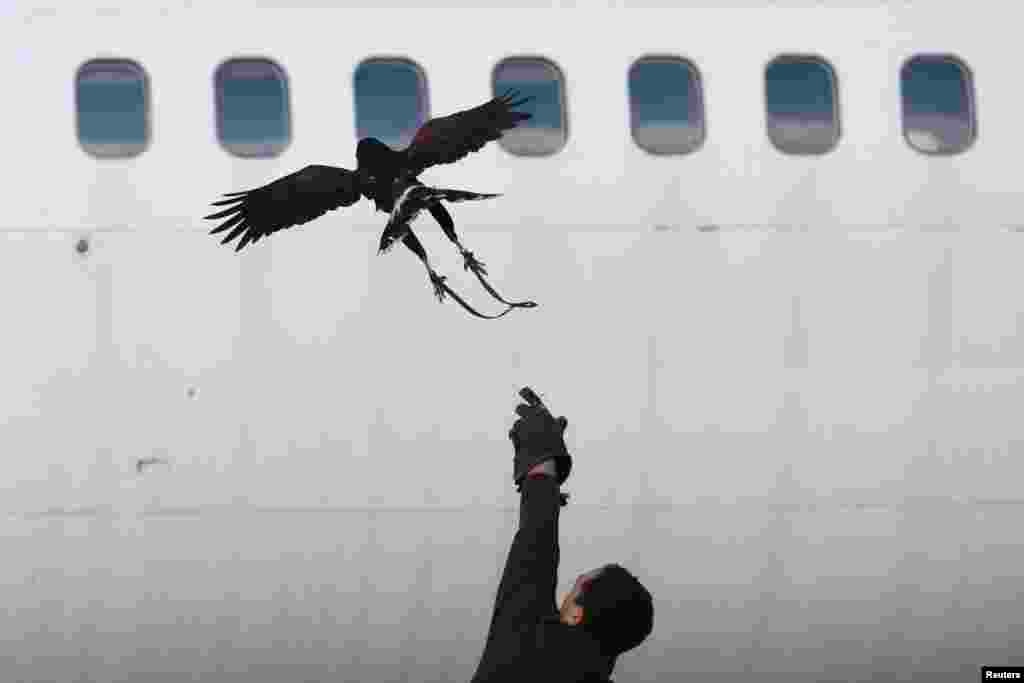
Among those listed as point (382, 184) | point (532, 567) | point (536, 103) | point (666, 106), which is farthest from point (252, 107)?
point (532, 567)

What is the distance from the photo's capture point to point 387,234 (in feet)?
18.4

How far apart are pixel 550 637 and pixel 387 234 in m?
1.32

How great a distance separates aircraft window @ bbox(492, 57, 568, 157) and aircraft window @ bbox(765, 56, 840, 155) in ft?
3.95

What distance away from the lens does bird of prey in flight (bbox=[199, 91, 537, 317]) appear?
18.9ft

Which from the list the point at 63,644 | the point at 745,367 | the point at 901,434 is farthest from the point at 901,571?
the point at 63,644

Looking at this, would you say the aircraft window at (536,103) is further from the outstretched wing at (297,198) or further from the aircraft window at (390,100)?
the outstretched wing at (297,198)

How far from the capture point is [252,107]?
1129 centimetres

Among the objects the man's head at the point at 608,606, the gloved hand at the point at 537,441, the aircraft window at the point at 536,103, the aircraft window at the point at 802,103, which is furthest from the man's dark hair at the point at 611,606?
the aircraft window at the point at 802,103

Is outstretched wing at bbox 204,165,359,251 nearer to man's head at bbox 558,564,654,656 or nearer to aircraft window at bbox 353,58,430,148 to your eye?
man's head at bbox 558,564,654,656

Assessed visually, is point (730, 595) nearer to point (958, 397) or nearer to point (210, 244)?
point (958, 397)

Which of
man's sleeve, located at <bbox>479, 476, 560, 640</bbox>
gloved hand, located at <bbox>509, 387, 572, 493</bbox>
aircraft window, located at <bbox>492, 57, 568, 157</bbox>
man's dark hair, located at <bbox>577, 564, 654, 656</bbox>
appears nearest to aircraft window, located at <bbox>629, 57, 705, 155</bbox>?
aircraft window, located at <bbox>492, 57, 568, 157</bbox>

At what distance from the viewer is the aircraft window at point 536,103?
1135 centimetres

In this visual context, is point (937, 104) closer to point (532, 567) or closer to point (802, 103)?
point (802, 103)

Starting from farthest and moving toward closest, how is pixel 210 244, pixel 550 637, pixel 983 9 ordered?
1. pixel 983 9
2. pixel 210 244
3. pixel 550 637
